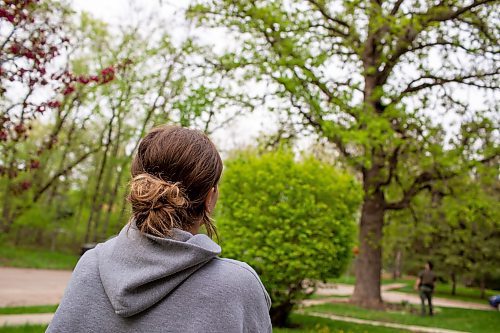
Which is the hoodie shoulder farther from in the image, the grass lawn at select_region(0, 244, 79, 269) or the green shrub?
the grass lawn at select_region(0, 244, 79, 269)

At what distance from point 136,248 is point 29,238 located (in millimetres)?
31628

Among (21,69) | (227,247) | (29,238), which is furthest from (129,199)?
(29,238)

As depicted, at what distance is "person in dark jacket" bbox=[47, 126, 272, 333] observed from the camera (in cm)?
144

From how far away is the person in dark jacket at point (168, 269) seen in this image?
144 cm

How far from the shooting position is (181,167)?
61.6 inches

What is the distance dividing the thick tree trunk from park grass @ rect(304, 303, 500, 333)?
2.06ft

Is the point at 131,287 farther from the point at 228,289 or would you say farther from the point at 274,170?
the point at 274,170

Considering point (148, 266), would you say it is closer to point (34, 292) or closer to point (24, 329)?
point (24, 329)

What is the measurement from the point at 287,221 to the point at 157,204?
8173 millimetres

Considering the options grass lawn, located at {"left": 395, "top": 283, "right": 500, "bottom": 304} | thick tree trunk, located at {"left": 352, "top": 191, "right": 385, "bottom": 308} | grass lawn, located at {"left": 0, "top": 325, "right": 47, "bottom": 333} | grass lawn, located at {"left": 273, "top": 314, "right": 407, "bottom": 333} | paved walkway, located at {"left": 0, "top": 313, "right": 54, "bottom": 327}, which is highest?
thick tree trunk, located at {"left": 352, "top": 191, "right": 385, "bottom": 308}

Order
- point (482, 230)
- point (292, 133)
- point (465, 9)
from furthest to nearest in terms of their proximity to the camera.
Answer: point (482, 230) → point (292, 133) → point (465, 9)

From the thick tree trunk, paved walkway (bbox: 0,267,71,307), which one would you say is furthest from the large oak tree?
paved walkway (bbox: 0,267,71,307)

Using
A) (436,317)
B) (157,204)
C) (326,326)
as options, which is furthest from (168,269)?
(436,317)

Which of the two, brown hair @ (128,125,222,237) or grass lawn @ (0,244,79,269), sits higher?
brown hair @ (128,125,222,237)
